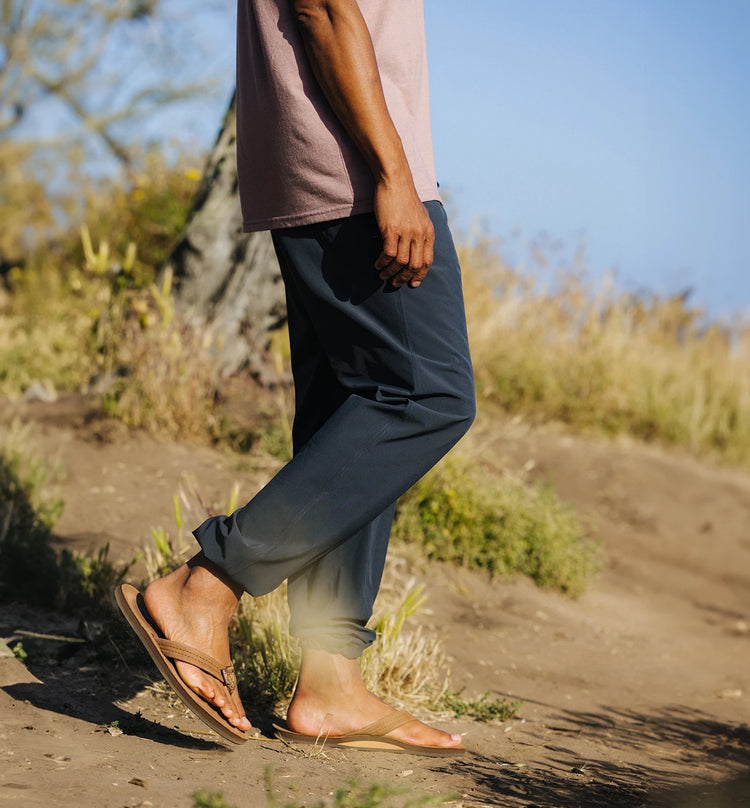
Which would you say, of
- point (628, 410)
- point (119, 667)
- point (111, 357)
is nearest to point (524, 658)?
point (119, 667)

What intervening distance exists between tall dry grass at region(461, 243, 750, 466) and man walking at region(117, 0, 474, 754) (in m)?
4.28

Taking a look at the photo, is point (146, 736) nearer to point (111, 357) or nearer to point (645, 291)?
point (111, 357)

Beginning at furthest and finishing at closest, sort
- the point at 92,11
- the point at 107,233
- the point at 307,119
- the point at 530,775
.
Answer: the point at 92,11 → the point at 107,233 → the point at 530,775 → the point at 307,119

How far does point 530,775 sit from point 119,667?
118 centimetres

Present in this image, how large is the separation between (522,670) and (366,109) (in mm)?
2186

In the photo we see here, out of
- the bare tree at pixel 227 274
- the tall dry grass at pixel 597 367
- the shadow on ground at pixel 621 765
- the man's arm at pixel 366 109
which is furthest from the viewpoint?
the tall dry grass at pixel 597 367

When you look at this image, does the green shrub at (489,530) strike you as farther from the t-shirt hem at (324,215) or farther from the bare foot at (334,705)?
the t-shirt hem at (324,215)

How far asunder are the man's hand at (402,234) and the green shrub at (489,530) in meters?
2.45

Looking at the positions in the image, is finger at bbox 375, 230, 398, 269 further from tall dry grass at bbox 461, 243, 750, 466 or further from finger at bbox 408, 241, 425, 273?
tall dry grass at bbox 461, 243, 750, 466

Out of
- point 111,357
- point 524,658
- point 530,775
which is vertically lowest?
point 524,658

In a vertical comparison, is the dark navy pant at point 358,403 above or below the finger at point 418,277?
below

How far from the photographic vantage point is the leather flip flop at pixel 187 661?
6.09 ft

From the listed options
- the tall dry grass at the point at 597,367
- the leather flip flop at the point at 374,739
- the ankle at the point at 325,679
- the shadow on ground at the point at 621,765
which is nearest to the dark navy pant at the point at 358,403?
the ankle at the point at 325,679

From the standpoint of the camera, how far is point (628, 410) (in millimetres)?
6695
